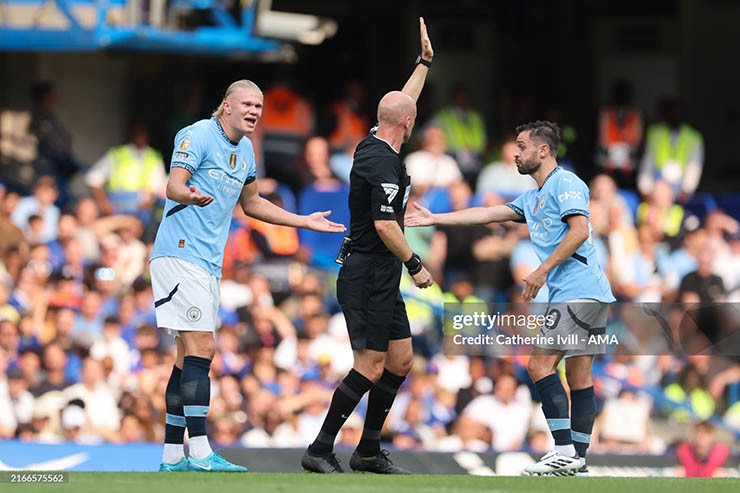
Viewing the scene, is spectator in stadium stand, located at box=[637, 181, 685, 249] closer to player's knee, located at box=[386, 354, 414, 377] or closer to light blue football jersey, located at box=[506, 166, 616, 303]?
light blue football jersey, located at box=[506, 166, 616, 303]

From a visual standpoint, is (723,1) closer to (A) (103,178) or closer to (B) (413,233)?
(B) (413,233)

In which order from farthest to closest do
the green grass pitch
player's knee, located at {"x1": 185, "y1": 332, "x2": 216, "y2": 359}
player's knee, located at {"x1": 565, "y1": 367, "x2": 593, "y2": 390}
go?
player's knee, located at {"x1": 565, "y1": 367, "x2": 593, "y2": 390}, player's knee, located at {"x1": 185, "y1": 332, "x2": 216, "y2": 359}, the green grass pitch

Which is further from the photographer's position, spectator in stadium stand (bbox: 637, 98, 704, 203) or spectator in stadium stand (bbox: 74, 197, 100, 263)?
spectator in stadium stand (bbox: 637, 98, 704, 203)

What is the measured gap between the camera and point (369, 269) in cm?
898

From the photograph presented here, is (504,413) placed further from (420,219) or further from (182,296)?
(182,296)

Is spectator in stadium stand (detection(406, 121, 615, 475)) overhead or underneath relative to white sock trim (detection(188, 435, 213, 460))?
overhead

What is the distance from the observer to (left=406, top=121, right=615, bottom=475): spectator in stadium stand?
355 inches

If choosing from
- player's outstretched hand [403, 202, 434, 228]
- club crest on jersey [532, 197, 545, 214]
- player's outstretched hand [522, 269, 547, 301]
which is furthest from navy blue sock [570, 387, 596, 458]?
player's outstretched hand [403, 202, 434, 228]

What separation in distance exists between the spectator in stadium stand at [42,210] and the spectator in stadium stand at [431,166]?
3.90 meters

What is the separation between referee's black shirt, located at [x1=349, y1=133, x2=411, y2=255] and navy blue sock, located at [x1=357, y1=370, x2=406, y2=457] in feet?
2.60

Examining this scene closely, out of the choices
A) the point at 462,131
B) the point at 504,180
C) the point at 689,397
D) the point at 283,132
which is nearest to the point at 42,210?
the point at 283,132

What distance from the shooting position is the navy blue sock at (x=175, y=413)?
9.05 meters

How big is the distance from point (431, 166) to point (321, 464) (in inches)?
299

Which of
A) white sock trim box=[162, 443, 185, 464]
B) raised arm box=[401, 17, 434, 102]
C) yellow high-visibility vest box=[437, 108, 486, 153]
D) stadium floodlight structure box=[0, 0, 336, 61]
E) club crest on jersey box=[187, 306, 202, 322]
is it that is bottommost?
white sock trim box=[162, 443, 185, 464]
